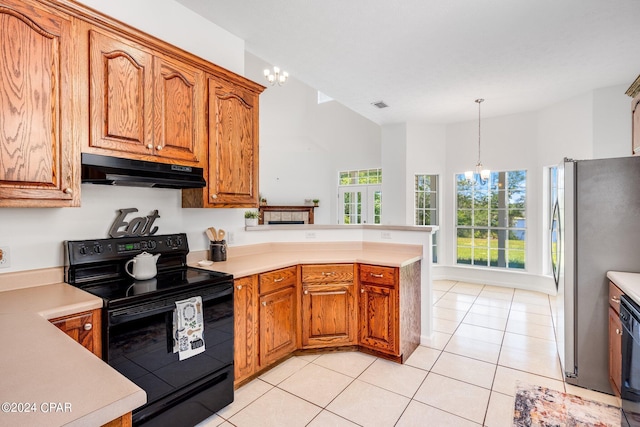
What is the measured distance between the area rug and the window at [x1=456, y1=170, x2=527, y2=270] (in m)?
3.57

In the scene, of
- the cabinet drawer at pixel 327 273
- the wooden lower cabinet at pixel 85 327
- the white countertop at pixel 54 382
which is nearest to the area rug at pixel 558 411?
the cabinet drawer at pixel 327 273

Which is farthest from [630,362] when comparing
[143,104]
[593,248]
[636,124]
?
[143,104]

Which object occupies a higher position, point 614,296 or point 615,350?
point 614,296

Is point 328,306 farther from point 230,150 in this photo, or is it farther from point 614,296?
point 614,296

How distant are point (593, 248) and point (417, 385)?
65.0 inches

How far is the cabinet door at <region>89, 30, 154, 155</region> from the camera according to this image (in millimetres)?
1784

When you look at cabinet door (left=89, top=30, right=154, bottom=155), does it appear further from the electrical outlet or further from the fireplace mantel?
the fireplace mantel

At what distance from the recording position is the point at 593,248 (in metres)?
2.31

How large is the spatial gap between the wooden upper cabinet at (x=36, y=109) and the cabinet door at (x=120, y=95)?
0.12 meters

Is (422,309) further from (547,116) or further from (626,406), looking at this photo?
(547,116)

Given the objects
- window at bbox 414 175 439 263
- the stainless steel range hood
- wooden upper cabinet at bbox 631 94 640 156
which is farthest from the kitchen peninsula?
window at bbox 414 175 439 263

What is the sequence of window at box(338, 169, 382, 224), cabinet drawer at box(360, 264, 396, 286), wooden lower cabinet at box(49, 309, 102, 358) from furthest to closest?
window at box(338, 169, 382, 224) → cabinet drawer at box(360, 264, 396, 286) → wooden lower cabinet at box(49, 309, 102, 358)

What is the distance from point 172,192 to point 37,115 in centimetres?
98

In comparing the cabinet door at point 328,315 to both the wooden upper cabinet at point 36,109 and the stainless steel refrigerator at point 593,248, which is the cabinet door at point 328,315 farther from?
the wooden upper cabinet at point 36,109
